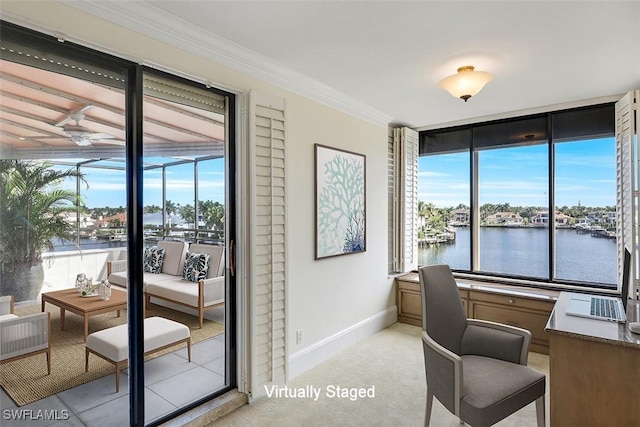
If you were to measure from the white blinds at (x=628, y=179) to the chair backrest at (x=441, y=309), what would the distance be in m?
1.65

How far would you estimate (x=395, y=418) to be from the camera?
7.96 feet

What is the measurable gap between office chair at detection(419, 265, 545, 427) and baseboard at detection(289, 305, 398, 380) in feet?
3.86

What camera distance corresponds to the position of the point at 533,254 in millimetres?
4102

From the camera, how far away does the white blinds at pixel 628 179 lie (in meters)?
3.06

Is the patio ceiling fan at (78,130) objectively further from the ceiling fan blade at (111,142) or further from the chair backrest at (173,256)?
the chair backrest at (173,256)

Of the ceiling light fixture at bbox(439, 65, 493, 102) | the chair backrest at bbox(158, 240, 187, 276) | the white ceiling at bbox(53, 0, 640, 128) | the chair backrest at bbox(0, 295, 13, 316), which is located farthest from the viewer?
the ceiling light fixture at bbox(439, 65, 493, 102)

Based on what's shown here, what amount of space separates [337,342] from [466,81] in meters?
2.59

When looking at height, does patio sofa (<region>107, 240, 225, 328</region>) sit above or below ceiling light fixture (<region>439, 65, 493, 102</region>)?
below

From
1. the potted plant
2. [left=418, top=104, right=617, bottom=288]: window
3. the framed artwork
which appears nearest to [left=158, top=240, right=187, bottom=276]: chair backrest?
the potted plant

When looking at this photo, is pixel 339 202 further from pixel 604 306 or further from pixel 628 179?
pixel 628 179

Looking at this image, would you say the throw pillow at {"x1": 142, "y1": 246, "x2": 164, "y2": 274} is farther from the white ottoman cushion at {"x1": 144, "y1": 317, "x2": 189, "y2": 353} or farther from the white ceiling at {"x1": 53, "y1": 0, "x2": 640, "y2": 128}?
the white ceiling at {"x1": 53, "y1": 0, "x2": 640, "y2": 128}

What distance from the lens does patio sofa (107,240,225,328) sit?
214 cm

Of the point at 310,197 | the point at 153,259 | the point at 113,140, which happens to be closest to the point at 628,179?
the point at 310,197

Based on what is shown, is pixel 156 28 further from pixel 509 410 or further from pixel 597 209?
pixel 597 209
